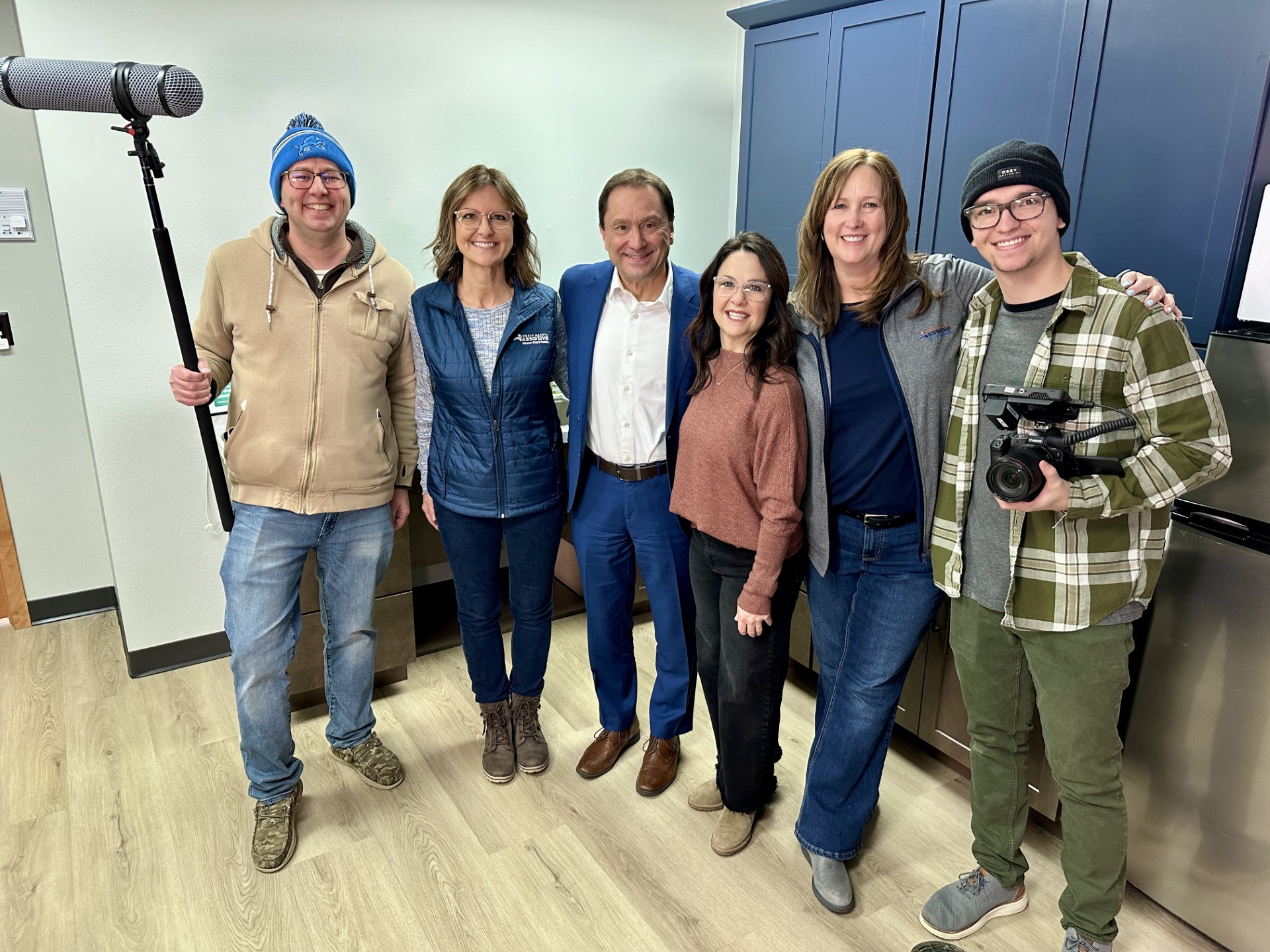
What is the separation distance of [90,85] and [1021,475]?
1.83 m

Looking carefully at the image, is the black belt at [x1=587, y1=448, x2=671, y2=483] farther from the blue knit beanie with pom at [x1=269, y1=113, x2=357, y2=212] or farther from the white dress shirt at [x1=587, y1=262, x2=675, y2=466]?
the blue knit beanie with pom at [x1=269, y1=113, x2=357, y2=212]

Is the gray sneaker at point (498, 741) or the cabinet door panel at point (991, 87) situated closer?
the cabinet door panel at point (991, 87)

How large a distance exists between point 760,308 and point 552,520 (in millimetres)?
786

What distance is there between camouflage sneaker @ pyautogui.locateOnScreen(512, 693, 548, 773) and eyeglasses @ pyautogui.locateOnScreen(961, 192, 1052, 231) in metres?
1.64

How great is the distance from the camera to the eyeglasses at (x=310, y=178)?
1.81 metres

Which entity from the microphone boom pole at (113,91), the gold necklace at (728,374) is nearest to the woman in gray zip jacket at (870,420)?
the gold necklace at (728,374)

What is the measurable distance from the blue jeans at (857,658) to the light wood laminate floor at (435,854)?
0.64 feet

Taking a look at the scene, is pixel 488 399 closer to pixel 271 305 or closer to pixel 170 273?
pixel 271 305

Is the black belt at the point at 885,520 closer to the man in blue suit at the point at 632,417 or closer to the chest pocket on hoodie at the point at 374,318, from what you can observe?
the man in blue suit at the point at 632,417

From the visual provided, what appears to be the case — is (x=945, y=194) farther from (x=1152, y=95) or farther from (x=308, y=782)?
(x=308, y=782)

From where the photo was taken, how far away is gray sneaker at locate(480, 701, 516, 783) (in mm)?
2268

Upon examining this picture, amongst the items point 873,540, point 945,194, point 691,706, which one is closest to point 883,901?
point 691,706

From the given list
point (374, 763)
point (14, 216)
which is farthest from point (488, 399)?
point (14, 216)

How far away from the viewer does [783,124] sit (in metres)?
2.91
